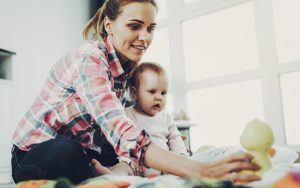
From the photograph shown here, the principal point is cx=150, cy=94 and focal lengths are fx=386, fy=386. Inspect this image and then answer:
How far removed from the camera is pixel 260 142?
823mm

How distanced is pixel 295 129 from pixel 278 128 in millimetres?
125

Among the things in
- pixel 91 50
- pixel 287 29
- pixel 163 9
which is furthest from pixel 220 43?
pixel 91 50

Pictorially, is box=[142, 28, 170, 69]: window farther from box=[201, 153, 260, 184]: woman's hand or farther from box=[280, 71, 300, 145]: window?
box=[201, 153, 260, 184]: woman's hand

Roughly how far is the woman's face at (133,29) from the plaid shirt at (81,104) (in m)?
0.04

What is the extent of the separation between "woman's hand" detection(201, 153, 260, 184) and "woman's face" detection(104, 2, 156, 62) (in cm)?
57

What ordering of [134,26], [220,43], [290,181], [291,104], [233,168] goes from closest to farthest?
[290,181] → [233,168] → [134,26] → [291,104] → [220,43]

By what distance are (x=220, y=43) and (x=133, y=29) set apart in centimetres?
217

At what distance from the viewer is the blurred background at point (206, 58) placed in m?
2.82

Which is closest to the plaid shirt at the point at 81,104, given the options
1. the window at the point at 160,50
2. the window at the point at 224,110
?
the window at the point at 224,110

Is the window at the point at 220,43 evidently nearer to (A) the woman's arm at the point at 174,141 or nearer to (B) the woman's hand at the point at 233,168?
(A) the woman's arm at the point at 174,141

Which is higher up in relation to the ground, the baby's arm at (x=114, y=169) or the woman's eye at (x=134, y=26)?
the woman's eye at (x=134, y=26)

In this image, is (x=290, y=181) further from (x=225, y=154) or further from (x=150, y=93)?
(x=150, y=93)

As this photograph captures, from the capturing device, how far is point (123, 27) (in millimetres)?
1220

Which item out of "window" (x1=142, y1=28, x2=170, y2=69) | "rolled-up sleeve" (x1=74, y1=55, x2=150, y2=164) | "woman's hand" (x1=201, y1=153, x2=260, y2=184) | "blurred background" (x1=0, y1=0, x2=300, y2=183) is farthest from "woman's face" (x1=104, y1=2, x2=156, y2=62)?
"window" (x1=142, y1=28, x2=170, y2=69)
